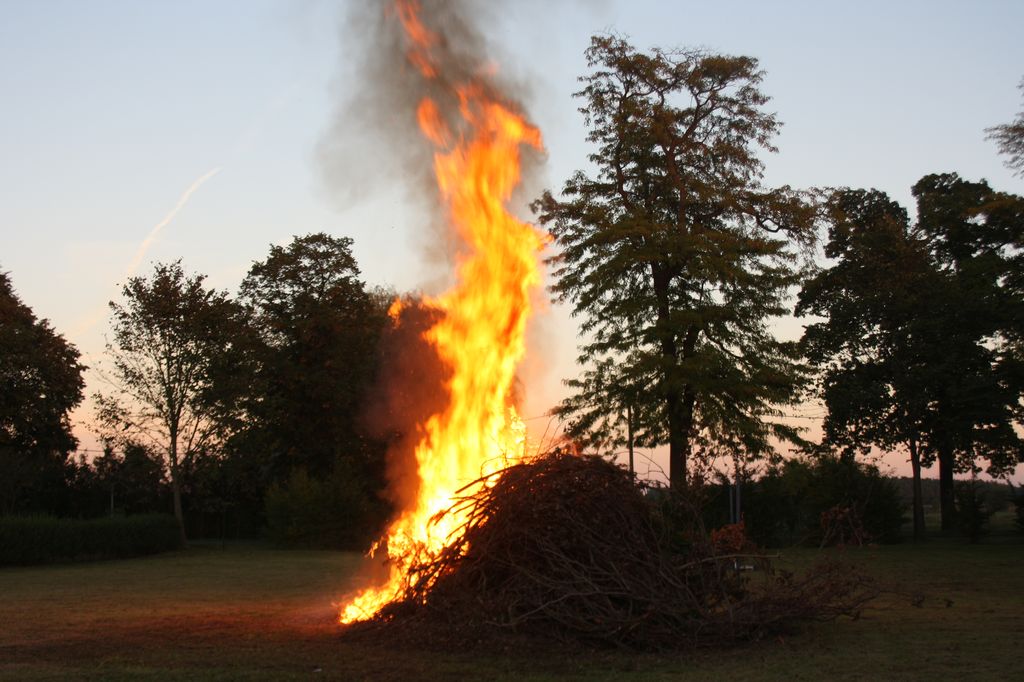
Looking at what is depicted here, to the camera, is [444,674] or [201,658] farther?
[201,658]

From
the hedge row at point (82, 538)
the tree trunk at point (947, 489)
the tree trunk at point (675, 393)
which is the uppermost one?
the tree trunk at point (675, 393)

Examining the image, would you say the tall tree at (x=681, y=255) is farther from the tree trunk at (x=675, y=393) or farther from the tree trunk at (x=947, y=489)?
the tree trunk at (x=947, y=489)

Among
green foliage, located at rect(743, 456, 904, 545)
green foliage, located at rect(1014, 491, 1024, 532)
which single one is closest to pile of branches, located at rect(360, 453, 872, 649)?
green foliage, located at rect(743, 456, 904, 545)

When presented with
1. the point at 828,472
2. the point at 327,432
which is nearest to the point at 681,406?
the point at 828,472

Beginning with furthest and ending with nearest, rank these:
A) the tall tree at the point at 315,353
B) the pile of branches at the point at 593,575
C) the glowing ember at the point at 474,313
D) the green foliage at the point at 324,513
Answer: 1. the tall tree at the point at 315,353
2. the green foliage at the point at 324,513
3. the glowing ember at the point at 474,313
4. the pile of branches at the point at 593,575

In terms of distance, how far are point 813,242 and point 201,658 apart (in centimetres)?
2240

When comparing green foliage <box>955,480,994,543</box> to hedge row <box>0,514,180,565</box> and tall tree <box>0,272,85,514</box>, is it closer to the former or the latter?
hedge row <box>0,514,180,565</box>

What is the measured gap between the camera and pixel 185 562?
104 ft

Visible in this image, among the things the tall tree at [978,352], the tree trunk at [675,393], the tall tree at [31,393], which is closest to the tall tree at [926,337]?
the tall tree at [978,352]

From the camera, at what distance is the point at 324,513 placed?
40.2 meters

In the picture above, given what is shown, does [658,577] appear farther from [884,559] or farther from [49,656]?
[884,559]

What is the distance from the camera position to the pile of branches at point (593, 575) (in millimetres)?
11555

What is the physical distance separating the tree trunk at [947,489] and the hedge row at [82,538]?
3036 centimetres

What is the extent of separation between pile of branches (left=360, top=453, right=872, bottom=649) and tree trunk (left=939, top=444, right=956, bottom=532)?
28699mm
